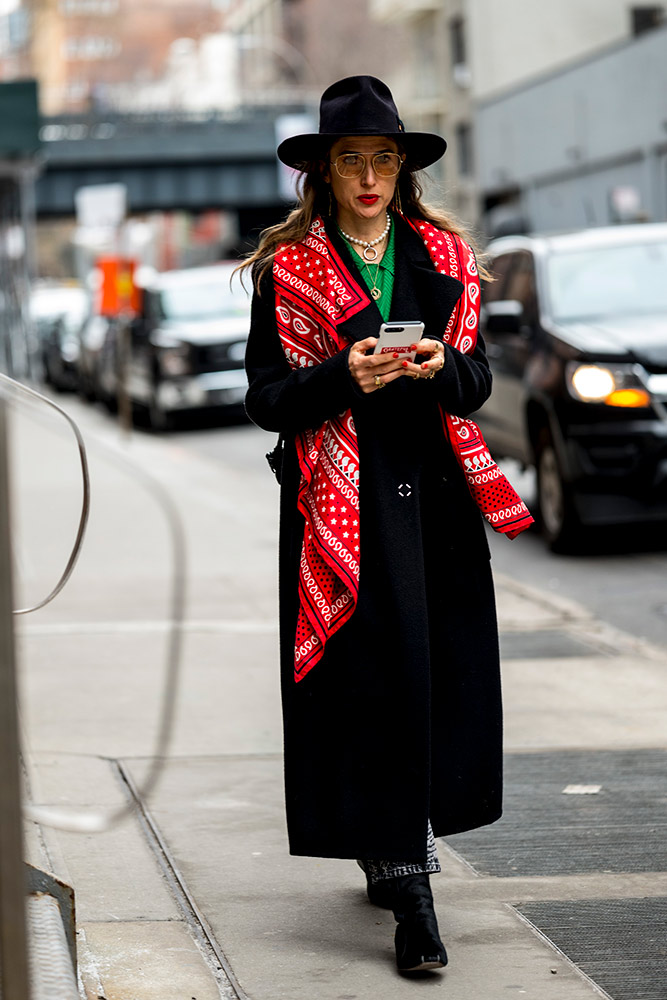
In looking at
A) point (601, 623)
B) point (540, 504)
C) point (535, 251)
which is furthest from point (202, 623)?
point (535, 251)

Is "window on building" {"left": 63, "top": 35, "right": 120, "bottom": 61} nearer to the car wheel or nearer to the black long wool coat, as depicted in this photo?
the car wheel

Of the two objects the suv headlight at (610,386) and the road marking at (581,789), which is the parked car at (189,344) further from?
the road marking at (581,789)

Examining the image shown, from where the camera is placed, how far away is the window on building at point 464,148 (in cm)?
5028

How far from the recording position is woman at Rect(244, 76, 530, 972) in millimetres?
3791

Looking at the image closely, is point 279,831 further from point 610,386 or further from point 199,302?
point 199,302

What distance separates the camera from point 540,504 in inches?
436

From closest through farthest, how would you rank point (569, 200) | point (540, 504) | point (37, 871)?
point (37, 871) < point (540, 504) < point (569, 200)

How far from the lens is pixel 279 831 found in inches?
194

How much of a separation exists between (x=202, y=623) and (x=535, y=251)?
4224 mm

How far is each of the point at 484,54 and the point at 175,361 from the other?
27.9 m

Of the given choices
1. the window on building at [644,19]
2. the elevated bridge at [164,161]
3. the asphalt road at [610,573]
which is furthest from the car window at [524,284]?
the elevated bridge at [164,161]

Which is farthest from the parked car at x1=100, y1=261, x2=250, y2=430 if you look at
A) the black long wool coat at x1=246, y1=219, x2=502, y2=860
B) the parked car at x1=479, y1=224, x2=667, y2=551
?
the black long wool coat at x1=246, y1=219, x2=502, y2=860

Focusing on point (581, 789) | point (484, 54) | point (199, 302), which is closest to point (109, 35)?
point (484, 54)

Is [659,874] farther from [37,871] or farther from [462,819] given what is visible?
[37,871]
